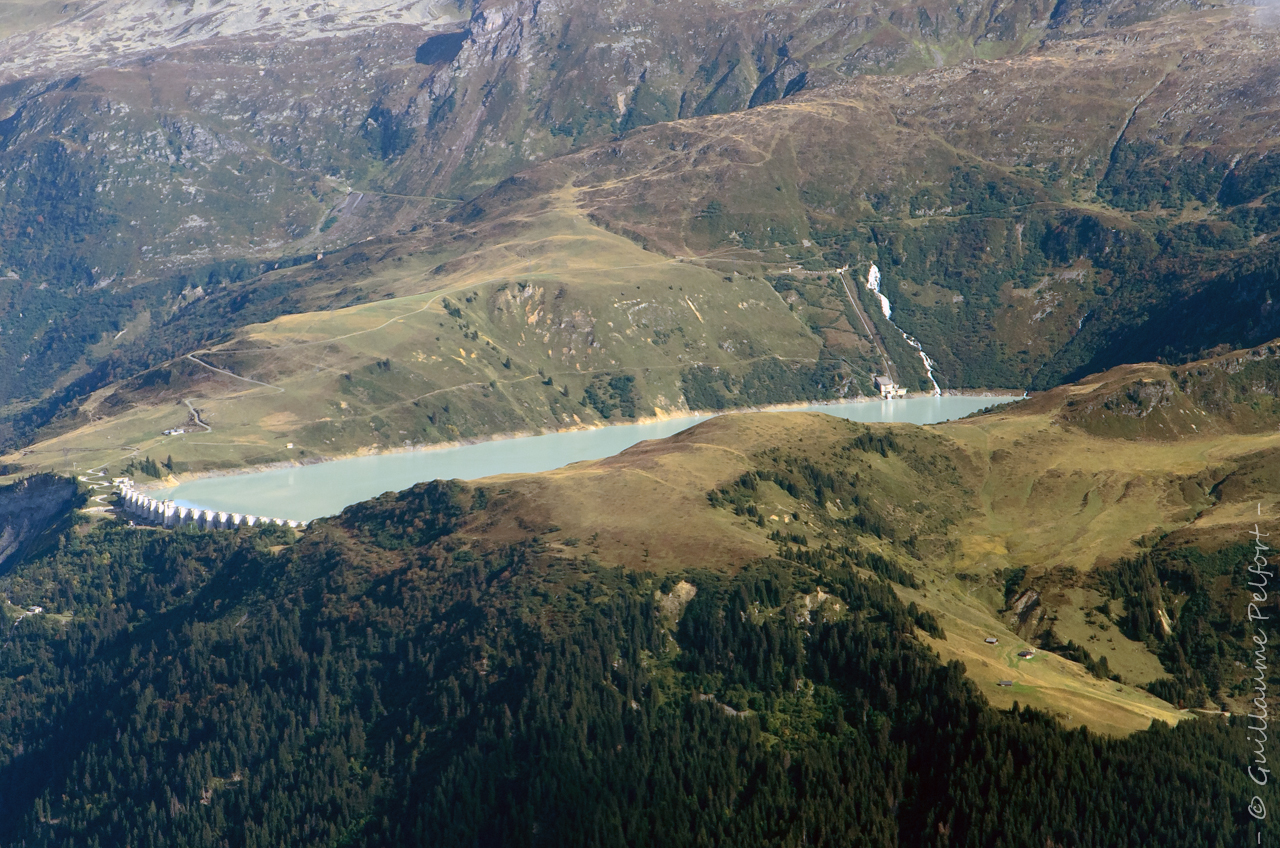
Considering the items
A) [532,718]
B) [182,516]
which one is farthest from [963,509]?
[182,516]

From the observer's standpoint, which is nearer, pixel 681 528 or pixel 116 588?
pixel 681 528

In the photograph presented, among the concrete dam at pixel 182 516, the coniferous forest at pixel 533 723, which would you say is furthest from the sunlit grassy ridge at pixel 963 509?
the concrete dam at pixel 182 516

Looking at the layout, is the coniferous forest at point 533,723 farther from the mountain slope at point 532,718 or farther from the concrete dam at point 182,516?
the concrete dam at point 182,516

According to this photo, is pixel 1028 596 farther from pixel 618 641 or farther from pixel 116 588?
pixel 116 588

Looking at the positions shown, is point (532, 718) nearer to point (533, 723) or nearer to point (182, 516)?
point (533, 723)

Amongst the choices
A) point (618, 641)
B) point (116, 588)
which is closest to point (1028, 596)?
point (618, 641)

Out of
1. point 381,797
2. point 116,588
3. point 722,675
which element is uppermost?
point 722,675

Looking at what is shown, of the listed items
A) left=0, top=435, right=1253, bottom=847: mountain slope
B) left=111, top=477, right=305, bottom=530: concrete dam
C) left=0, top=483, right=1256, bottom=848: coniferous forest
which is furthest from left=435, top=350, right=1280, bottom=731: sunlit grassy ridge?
left=111, top=477, right=305, bottom=530: concrete dam
